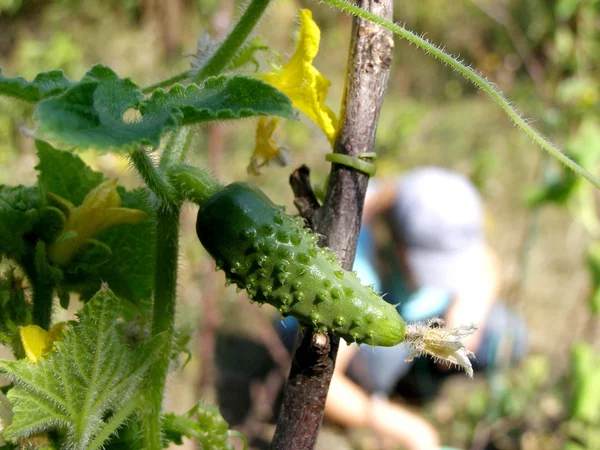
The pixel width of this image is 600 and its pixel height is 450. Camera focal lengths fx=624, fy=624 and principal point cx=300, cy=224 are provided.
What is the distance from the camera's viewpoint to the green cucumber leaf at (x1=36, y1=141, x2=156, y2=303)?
0.60 metres

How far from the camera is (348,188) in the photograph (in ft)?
1.86

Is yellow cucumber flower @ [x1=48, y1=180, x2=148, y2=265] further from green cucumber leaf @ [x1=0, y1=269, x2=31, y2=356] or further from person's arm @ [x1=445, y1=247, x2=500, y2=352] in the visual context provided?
person's arm @ [x1=445, y1=247, x2=500, y2=352]

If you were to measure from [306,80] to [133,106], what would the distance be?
0.63 feet

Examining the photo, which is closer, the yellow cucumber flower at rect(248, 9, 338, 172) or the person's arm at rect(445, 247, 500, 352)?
the yellow cucumber flower at rect(248, 9, 338, 172)

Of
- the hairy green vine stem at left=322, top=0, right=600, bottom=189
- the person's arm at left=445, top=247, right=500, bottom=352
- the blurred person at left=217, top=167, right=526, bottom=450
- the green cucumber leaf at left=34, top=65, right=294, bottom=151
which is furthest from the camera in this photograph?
the person's arm at left=445, top=247, right=500, bottom=352

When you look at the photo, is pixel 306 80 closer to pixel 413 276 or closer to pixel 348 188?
pixel 348 188

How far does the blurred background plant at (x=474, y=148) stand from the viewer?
2648 millimetres

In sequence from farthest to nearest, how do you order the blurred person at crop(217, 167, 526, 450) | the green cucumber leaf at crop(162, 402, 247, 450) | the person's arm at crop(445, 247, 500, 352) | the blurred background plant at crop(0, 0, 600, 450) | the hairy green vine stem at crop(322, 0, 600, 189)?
1. the person's arm at crop(445, 247, 500, 352)
2. the blurred person at crop(217, 167, 526, 450)
3. the blurred background plant at crop(0, 0, 600, 450)
4. the green cucumber leaf at crop(162, 402, 247, 450)
5. the hairy green vine stem at crop(322, 0, 600, 189)

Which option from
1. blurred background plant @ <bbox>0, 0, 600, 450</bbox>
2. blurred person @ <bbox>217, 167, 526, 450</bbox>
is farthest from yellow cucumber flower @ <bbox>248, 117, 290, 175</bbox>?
blurred person @ <bbox>217, 167, 526, 450</bbox>

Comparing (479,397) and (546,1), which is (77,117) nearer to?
(479,397)

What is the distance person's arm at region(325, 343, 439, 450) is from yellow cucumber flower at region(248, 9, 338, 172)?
92.1 inches

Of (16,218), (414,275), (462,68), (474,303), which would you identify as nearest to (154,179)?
(16,218)

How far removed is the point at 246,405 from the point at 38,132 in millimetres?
3460

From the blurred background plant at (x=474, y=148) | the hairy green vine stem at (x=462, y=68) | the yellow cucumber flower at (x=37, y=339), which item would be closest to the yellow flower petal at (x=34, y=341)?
the yellow cucumber flower at (x=37, y=339)
